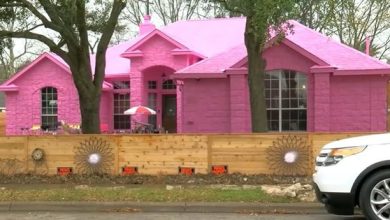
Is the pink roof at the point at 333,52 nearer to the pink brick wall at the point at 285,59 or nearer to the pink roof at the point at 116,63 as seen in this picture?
the pink brick wall at the point at 285,59

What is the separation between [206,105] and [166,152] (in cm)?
687

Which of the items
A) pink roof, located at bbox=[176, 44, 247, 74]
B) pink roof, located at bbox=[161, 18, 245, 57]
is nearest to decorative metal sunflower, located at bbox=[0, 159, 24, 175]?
pink roof, located at bbox=[176, 44, 247, 74]

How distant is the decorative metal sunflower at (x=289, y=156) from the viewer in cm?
1405

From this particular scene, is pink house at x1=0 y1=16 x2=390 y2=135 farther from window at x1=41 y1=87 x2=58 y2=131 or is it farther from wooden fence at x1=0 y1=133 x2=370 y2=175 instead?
wooden fence at x1=0 y1=133 x2=370 y2=175

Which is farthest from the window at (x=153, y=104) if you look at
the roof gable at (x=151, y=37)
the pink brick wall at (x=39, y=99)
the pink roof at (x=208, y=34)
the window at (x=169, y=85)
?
the pink roof at (x=208, y=34)

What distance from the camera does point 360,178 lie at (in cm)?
801

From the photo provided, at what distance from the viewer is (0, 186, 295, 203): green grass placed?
425 inches

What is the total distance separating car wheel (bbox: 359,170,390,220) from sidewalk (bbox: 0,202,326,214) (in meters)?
2.11

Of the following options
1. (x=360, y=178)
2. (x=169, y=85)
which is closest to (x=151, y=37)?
(x=169, y=85)

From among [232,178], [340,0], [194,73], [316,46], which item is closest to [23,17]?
[194,73]

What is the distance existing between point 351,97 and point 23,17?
10877mm

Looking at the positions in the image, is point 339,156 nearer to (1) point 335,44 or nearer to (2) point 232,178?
(2) point 232,178

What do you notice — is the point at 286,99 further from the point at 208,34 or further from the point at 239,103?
the point at 208,34

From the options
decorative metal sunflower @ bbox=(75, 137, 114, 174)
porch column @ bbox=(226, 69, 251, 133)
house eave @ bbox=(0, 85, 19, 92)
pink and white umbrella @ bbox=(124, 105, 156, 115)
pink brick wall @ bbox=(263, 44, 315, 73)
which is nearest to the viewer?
decorative metal sunflower @ bbox=(75, 137, 114, 174)
